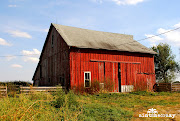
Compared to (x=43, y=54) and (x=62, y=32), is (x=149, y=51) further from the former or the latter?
(x=43, y=54)

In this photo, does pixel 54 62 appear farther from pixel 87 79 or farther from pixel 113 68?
pixel 113 68

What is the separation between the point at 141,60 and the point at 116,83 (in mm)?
5246

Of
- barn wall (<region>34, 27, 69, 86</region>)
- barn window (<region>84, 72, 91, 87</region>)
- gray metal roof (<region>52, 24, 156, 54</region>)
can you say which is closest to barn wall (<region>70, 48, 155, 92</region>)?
barn window (<region>84, 72, 91, 87</region>)

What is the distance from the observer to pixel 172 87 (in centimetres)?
2252

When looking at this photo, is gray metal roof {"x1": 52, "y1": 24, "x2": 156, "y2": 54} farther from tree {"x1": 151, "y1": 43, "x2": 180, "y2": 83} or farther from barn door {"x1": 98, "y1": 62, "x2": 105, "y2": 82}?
tree {"x1": 151, "y1": 43, "x2": 180, "y2": 83}

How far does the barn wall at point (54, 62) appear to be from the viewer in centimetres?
1908

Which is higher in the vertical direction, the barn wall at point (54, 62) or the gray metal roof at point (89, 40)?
the gray metal roof at point (89, 40)

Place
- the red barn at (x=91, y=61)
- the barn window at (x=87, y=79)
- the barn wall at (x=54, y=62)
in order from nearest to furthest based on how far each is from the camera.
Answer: the red barn at (x=91, y=61) → the barn window at (x=87, y=79) → the barn wall at (x=54, y=62)

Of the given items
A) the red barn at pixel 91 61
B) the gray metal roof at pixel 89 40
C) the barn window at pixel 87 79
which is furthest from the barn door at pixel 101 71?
the gray metal roof at pixel 89 40

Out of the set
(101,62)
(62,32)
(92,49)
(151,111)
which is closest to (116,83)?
(101,62)

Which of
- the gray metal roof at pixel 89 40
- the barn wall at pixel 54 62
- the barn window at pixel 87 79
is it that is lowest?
the barn window at pixel 87 79

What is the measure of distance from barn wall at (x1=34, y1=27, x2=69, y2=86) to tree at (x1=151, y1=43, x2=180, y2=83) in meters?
25.5

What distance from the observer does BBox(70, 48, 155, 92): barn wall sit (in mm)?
18188

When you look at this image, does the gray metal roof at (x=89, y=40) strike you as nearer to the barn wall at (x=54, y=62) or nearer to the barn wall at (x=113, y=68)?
the barn wall at (x=113, y=68)
